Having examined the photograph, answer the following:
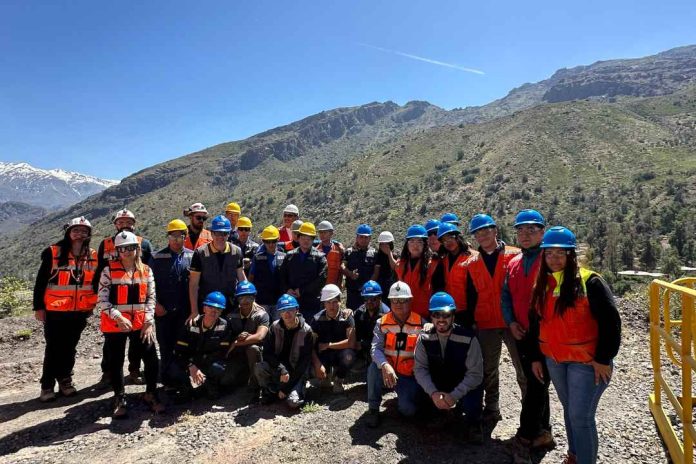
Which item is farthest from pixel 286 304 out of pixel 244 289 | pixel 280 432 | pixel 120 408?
pixel 120 408

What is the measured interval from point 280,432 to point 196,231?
3729 mm

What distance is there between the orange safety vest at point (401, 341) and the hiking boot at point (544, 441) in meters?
1.52

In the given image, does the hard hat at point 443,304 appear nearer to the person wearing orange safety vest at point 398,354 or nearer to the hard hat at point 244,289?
the person wearing orange safety vest at point 398,354

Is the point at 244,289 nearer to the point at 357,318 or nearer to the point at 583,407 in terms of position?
the point at 357,318

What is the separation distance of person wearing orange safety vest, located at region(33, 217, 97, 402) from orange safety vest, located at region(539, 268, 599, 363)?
20.4 ft

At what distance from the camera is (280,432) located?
5180 millimetres

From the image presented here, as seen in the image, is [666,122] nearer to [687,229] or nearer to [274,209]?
[687,229]

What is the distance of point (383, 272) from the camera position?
24.1 feet

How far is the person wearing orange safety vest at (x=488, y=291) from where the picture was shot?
4.87 meters

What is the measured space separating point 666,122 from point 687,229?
57225 mm

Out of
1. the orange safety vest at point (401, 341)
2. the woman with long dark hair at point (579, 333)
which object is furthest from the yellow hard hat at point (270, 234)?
the woman with long dark hair at point (579, 333)

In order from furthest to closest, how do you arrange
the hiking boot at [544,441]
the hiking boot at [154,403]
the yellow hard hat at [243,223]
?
the yellow hard hat at [243,223], the hiking boot at [154,403], the hiking boot at [544,441]

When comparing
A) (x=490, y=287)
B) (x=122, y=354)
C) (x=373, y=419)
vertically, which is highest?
(x=490, y=287)

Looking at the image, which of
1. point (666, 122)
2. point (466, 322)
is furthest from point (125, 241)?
point (666, 122)
